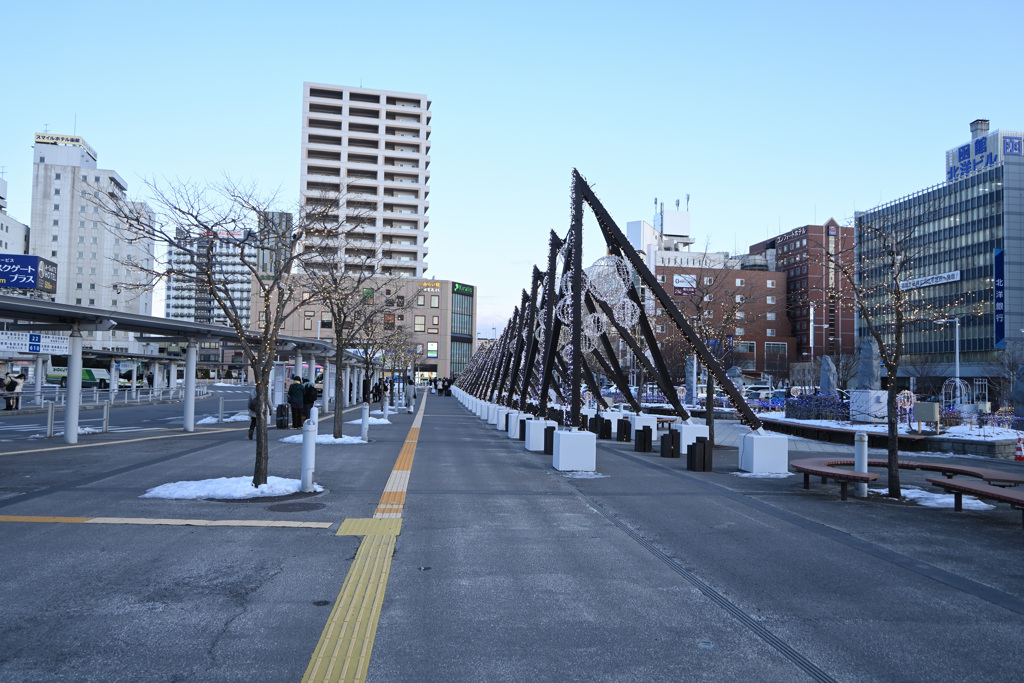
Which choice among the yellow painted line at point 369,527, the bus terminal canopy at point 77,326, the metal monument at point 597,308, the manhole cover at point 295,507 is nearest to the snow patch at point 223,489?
the manhole cover at point 295,507

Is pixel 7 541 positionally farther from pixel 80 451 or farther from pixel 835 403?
pixel 835 403

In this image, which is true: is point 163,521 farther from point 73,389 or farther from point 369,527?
point 73,389

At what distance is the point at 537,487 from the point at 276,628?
24.2 ft

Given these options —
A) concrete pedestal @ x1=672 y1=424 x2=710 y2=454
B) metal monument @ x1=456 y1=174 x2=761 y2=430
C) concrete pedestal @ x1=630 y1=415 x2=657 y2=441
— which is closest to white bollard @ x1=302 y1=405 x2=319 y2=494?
metal monument @ x1=456 y1=174 x2=761 y2=430

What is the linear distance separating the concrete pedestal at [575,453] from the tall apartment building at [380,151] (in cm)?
8846

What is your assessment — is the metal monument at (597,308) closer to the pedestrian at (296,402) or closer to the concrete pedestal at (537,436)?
the concrete pedestal at (537,436)

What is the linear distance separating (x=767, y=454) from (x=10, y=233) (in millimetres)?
122581

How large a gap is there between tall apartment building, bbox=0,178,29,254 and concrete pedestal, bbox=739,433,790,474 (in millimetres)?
117863

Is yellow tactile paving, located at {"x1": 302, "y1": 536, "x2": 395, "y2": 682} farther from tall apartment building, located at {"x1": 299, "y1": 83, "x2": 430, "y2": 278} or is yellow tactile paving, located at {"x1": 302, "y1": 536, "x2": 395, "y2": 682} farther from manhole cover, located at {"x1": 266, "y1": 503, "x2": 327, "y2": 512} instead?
tall apartment building, located at {"x1": 299, "y1": 83, "x2": 430, "y2": 278}

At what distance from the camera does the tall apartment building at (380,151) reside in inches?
4023

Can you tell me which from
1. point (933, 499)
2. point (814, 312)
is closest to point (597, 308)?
point (933, 499)

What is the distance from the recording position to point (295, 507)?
9.52 m

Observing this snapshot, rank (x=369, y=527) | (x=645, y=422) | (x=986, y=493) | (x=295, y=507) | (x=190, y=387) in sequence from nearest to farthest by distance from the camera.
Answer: (x=369, y=527), (x=986, y=493), (x=295, y=507), (x=645, y=422), (x=190, y=387)

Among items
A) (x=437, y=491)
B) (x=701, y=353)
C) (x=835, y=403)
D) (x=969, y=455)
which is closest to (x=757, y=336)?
(x=835, y=403)
